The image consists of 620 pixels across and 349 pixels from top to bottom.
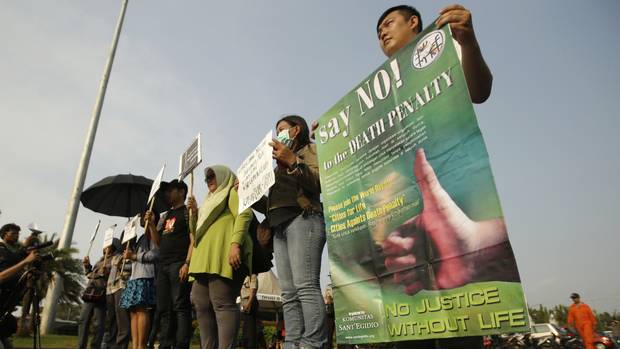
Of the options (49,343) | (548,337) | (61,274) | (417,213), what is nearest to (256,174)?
(417,213)

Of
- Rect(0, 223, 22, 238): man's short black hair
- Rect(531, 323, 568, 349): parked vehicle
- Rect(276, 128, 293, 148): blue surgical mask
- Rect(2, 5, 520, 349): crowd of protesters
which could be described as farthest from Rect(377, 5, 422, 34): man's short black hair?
Rect(531, 323, 568, 349): parked vehicle

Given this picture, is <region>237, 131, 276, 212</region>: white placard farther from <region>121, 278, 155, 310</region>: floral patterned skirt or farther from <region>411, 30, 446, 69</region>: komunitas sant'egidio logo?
<region>121, 278, 155, 310</region>: floral patterned skirt

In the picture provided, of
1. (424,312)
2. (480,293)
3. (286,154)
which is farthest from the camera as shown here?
(286,154)

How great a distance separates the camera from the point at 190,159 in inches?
196

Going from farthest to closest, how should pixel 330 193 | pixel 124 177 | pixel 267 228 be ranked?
pixel 124 177
pixel 267 228
pixel 330 193

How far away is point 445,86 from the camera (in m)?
1.89

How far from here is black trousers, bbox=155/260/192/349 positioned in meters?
4.32

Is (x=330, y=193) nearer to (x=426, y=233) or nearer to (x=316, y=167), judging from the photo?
(x=316, y=167)

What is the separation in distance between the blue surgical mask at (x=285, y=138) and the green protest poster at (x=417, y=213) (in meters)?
0.68

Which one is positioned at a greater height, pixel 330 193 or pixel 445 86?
pixel 445 86

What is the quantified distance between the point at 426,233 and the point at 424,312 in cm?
36

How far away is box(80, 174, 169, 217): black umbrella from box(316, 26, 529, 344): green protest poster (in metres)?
6.10

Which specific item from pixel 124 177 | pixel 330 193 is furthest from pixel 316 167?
pixel 124 177

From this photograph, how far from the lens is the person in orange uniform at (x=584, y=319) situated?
36.5ft
